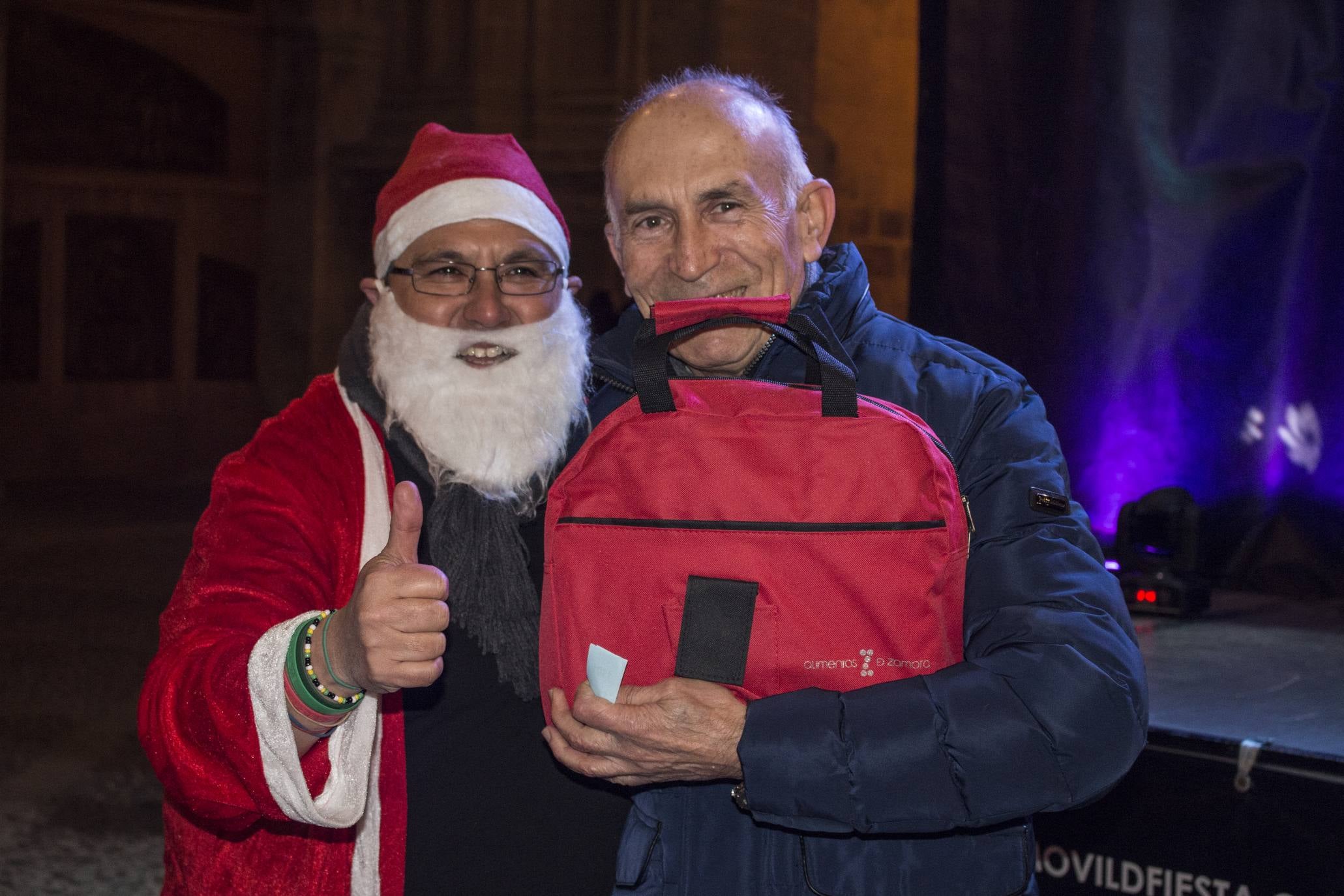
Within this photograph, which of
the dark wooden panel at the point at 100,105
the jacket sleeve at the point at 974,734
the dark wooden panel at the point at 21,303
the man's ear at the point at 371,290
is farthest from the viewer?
the dark wooden panel at the point at 100,105

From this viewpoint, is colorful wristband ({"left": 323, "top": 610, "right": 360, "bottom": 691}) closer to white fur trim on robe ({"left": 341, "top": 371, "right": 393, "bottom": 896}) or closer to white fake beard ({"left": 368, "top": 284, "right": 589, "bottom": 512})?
white fur trim on robe ({"left": 341, "top": 371, "right": 393, "bottom": 896})

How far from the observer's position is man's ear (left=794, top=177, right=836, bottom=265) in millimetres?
1786

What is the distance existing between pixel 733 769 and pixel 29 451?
10772mm

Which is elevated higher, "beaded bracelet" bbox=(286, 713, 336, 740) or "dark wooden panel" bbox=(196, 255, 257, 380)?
"dark wooden panel" bbox=(196, 255, 257, 380)

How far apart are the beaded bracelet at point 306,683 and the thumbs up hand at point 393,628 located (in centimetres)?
Answer: 5

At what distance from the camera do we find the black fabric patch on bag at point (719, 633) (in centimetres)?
143

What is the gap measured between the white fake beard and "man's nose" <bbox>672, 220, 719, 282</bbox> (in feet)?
1.52

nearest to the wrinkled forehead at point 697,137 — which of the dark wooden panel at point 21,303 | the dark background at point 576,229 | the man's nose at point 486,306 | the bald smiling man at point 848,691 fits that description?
the bald smiling man at point 848,691

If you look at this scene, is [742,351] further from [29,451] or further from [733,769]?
[29,451]

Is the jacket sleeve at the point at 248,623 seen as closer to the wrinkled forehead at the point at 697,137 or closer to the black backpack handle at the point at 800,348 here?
the black backpack handle at the point at 800,348

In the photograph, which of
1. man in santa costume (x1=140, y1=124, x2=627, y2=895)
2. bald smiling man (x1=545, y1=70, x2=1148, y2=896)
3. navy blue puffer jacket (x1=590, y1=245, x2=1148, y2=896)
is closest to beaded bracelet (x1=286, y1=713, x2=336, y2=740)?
man in santa costume (x1=140, y1=124, x2=627, y2=895)

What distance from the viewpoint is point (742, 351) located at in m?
1.70

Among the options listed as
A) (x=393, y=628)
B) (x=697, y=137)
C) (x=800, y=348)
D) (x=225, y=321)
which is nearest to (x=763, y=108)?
(x=697, y=137)

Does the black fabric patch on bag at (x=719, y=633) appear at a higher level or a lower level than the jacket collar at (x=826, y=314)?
lower
